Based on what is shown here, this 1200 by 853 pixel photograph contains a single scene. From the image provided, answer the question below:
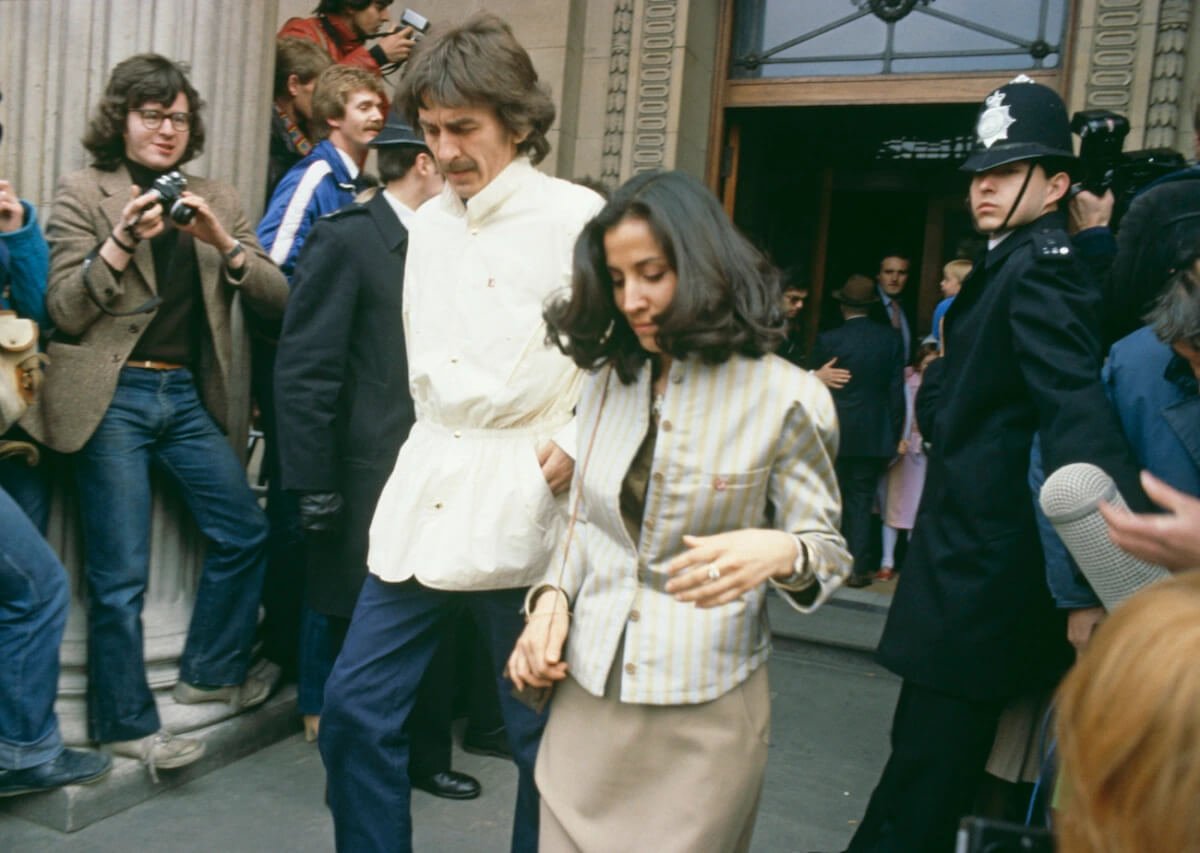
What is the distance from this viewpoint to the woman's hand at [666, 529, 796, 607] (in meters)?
1.86

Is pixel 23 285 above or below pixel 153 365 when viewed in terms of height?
above

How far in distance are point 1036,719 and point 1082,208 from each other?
151 centimetres

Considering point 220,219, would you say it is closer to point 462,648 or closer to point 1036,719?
point 462,648

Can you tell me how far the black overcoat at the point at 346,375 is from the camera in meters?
3.46

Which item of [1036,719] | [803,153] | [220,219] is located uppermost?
[803,153]

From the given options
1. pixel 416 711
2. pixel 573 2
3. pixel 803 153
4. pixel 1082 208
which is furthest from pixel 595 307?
pixel 803 153

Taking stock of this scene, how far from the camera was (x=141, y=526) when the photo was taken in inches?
143

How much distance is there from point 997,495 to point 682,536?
105cm

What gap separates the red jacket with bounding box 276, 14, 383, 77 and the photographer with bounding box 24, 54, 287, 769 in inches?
72.8

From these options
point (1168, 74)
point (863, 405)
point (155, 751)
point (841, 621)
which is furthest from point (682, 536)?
point (863, 405)

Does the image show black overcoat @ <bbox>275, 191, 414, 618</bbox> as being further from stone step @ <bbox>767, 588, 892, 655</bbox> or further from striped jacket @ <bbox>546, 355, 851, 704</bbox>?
stone step @ <bbox>767, 588, 892, 655</bbox>

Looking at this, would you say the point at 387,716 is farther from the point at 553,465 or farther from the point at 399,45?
the point at 399,45

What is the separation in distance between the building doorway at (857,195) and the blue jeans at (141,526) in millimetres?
5203

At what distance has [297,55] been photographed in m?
4.97
